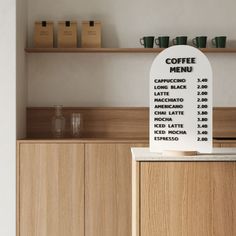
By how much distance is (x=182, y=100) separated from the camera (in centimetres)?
202

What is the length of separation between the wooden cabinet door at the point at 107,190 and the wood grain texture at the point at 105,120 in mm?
456

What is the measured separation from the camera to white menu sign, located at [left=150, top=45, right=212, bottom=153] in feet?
6.53

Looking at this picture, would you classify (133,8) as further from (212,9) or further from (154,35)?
(212,9)

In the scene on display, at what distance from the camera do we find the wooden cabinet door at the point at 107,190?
3.50 m

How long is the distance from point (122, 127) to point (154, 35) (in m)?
0.76

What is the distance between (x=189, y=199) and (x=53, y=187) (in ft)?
5.87

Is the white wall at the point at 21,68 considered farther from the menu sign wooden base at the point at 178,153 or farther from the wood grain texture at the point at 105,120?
the menu sign wooden base at the point at 178,153

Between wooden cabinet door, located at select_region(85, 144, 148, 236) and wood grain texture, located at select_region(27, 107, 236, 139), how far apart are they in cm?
46

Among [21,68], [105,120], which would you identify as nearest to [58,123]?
[105,120]

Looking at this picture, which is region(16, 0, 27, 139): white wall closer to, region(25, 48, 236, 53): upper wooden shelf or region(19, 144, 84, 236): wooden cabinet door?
region(25, 48, 236, 53): upper wooden shelf

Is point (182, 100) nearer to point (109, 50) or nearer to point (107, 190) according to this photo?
point (107, 190)

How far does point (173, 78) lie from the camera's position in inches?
79.5

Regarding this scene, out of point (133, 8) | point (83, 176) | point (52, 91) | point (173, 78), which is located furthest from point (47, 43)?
Answer: point (173, 78)

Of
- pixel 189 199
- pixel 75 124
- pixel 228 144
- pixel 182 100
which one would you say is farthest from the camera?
pixel 75 124
